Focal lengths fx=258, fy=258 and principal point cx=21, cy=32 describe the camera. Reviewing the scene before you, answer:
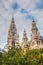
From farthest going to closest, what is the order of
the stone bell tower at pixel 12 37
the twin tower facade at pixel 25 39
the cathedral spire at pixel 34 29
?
1. the stone bell tower at pixel 12 37
2. the cathedral spire at pixel 34 29
3. the twin tower facade at pixel 25 39

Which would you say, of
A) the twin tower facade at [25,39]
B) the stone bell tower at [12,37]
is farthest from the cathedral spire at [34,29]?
the stone bell tower at [12,37]

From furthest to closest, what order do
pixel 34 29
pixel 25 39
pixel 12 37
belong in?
pixel 12 37 → pixel 25 39 → pixel 34 29

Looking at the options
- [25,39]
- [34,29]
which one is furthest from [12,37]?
[34,29]

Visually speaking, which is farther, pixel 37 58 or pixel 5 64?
pixel 37 58

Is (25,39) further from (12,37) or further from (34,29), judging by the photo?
(12,37)

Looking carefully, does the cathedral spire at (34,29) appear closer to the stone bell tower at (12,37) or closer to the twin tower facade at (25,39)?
the twin tower facade at (25,39)

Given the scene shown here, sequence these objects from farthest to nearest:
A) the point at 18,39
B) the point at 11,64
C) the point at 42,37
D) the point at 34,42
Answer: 1. the point at 18,39
2. the point at 42,37
3. the point at 34,42
4. the point at 11,64

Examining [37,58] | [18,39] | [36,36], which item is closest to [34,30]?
[36,36]

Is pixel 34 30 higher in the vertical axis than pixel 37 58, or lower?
higher

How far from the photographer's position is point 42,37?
79.4 metres

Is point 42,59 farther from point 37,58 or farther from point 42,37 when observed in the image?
point 42,37

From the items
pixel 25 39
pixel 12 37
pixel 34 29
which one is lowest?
pixel 25 39

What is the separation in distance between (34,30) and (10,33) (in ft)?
59.1

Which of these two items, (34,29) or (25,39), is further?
(25,39)
